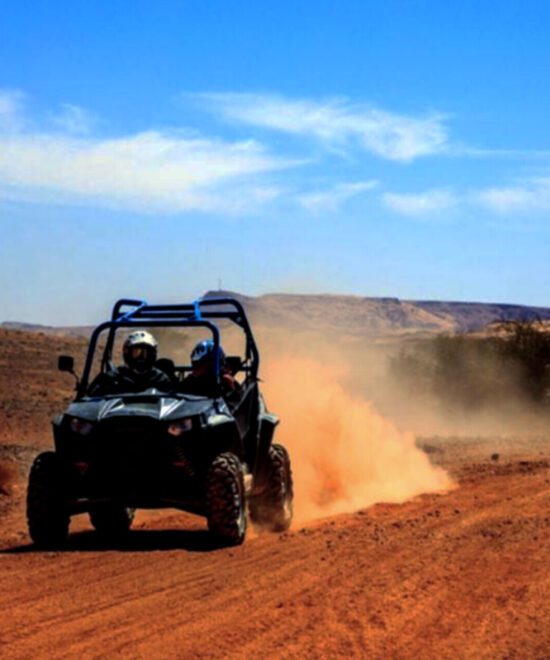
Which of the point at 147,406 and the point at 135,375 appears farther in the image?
the point at 135,375

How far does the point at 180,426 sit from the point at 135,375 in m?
1.22

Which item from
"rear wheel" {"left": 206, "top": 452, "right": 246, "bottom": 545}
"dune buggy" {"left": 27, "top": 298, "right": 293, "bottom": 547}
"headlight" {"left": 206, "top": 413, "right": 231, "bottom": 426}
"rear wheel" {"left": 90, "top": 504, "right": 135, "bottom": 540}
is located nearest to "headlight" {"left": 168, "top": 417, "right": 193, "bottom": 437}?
"dune buggy" {"left": 27, "top": 298, "right": 293, "bottom": 547}

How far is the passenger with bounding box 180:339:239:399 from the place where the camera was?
12.7 meters

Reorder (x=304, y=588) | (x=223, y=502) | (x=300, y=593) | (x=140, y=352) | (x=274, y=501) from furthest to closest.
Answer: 1. (x=274, y=501)
2. (x=140, y=352)
3. (x=223, y=502)
4. (x=304, y=588)
5. (x=300, y=593)

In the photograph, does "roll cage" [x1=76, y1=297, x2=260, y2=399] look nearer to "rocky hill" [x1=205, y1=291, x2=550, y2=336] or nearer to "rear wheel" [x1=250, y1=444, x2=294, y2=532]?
"rear wheel" [x1=250, y1=444, x2=294, y2=532]

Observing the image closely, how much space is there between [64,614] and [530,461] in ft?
47.9

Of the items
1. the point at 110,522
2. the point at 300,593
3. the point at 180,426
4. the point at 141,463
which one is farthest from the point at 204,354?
the point at 300,593

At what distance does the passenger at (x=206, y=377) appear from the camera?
499 inches

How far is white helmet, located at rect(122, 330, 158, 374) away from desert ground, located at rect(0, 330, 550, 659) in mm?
1652

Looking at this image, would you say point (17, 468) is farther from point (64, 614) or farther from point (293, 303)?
point (293, 303)

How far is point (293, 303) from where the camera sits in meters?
175

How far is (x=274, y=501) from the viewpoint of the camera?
544 inches

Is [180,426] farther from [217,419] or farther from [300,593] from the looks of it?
[300,593]

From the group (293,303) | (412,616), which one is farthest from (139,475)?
(293,303)
